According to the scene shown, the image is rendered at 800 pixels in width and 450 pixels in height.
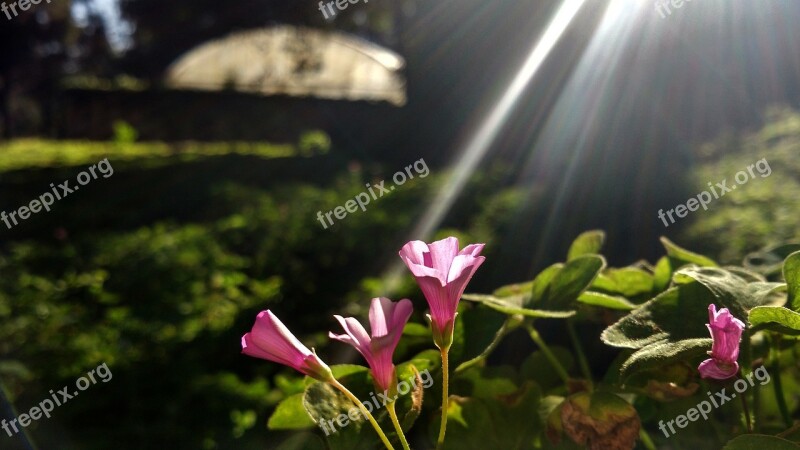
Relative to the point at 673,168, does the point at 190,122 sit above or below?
above

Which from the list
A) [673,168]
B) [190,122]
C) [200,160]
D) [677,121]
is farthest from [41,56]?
[673,168]

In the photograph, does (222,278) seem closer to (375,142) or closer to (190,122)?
(375,142)

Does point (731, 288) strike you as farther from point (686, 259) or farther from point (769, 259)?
point (769, 259)

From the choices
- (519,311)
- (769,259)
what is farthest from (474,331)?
(769,259)

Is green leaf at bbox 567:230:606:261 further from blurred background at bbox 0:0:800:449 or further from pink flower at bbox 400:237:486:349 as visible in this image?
blurred background at bbox 0:0:800:449

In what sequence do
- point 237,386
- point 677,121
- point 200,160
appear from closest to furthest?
point 237,386
point 677,121
point 200,160

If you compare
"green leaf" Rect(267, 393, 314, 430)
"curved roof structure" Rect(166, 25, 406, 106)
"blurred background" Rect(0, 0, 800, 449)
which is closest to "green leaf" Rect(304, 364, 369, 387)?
"green leaf" Rect(267, 393, 314, 430)
